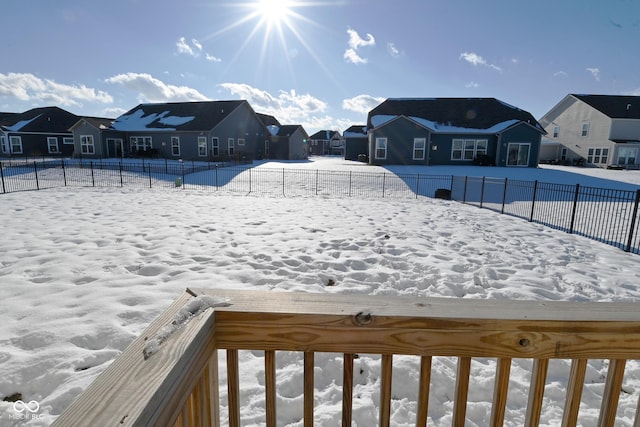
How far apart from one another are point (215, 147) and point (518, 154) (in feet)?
97.5

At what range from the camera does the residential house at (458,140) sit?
3247 centimetres

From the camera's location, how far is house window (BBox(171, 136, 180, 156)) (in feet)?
118

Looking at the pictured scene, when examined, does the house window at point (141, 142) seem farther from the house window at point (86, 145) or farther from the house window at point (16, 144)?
the house window at point (16, 144)

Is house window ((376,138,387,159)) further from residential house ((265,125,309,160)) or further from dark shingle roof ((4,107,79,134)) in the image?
dark shingle roof ((4,107,79,134))

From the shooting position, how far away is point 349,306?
4.59 ft

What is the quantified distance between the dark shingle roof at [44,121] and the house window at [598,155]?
197ft

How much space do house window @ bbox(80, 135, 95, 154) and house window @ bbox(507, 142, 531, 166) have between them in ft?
138

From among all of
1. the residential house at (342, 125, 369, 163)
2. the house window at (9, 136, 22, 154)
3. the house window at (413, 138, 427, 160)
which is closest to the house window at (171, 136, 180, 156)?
the house window at (9, 136, 22, 154)

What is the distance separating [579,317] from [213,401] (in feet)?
4.82

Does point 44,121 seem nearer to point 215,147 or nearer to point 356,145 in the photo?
point 215,147

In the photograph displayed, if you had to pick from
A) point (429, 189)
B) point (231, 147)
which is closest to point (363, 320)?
point (429, 189)

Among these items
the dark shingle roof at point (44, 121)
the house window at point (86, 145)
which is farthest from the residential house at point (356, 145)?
the dark shingle roof at point (44, 121)

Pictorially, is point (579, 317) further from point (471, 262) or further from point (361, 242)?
point (361, 242)

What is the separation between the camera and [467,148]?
3325 centimetres
